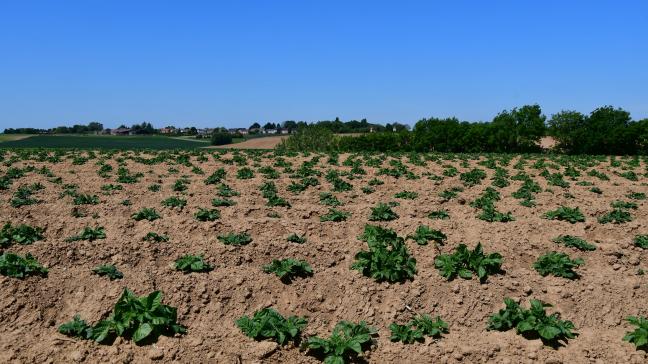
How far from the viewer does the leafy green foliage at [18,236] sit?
27.7 ft

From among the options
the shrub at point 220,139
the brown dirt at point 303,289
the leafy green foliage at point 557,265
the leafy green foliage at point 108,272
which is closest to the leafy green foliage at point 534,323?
the brown dirt at point 303,289

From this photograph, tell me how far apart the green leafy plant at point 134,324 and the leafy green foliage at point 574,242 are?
279 inches

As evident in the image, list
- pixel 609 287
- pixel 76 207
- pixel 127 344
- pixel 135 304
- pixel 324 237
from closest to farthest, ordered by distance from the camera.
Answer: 1. pixel 127 344
2. pixel 135 304
3. pixel 609 287
4. pixel 324 237
5. pixel 76 207

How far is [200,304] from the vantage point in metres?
6.86

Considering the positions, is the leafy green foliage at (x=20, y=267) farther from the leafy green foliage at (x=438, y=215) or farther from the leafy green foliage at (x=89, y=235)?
the leafy green foliage at (x=438, y=215)

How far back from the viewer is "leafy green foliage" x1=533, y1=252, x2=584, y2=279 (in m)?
7.88

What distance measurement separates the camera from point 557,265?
8016 millimetres

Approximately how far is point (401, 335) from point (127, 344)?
3.29 metres

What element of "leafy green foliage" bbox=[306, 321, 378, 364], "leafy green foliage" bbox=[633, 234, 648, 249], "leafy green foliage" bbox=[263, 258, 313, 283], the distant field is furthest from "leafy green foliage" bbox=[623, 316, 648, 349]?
the distant field

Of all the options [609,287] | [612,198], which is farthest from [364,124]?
[609,287]

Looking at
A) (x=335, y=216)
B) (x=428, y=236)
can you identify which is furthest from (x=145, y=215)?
(x=428, y=236)

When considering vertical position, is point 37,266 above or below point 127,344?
above

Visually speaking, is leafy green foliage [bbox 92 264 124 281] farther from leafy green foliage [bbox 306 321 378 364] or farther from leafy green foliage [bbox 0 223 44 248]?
leafy green foliage [bbox 306 321 378 364]

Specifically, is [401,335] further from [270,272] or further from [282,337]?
[270,272]
